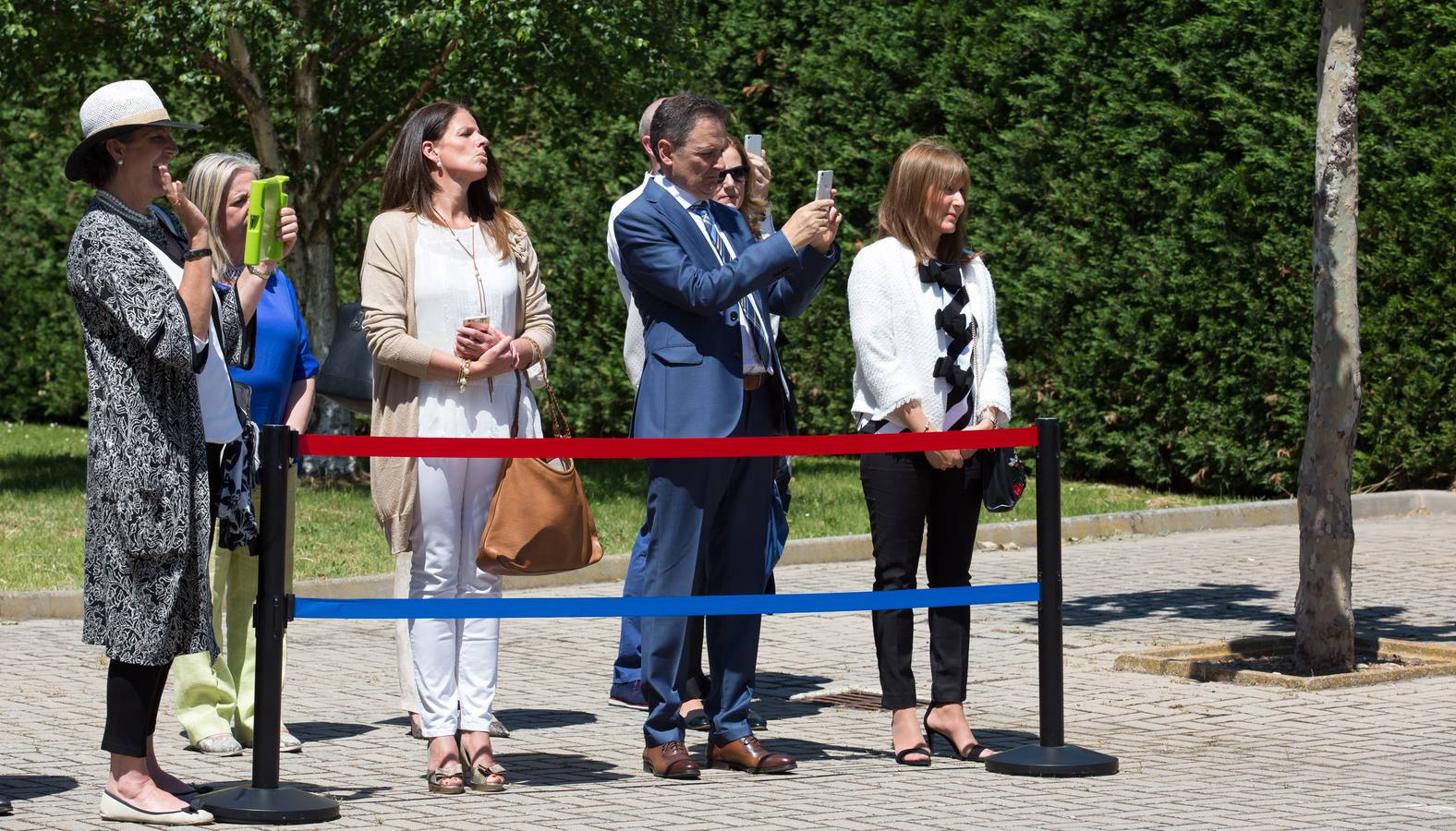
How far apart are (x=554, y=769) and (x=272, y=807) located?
1.10m

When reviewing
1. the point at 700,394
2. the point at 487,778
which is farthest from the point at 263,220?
the point at 487,778

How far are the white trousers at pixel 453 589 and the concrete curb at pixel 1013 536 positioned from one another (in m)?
3.95

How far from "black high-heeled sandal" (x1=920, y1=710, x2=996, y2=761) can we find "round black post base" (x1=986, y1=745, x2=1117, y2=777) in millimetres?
98

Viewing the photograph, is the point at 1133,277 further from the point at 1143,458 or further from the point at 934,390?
the point at 934,390

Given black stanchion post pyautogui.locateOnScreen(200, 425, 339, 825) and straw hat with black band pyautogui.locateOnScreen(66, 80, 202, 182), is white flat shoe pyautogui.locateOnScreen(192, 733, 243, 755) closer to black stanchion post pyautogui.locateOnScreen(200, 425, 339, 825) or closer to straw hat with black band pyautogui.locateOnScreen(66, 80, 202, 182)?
black stanchion post pyautogui.locateOnScreen(200, 425, 339, 825)

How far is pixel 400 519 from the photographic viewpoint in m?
6.15

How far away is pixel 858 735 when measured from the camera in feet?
22.8

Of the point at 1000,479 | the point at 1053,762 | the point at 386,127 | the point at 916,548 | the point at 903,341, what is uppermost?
the point at 386,127

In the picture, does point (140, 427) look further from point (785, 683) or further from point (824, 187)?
point (785, 683)

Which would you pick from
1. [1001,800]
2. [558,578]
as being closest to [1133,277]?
[558,578]

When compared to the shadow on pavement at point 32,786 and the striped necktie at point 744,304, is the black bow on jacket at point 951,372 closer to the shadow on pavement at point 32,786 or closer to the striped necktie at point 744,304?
the striped necktie at point 744,304

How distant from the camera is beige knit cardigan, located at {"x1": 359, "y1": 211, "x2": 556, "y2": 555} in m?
6.14

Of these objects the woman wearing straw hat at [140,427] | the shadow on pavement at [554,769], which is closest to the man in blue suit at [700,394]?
the shadow on pavement at [554,769]

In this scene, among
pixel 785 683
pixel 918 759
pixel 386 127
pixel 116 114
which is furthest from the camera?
pixel 386 127
